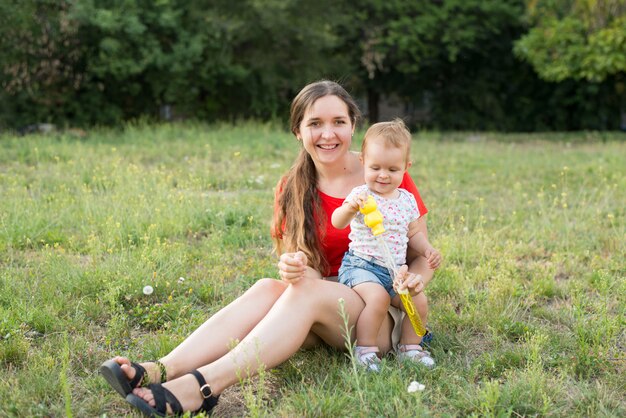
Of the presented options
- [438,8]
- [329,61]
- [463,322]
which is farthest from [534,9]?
[463,322]

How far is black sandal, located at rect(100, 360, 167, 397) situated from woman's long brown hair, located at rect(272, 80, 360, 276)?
980 millimetres

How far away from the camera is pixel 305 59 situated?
15.8m

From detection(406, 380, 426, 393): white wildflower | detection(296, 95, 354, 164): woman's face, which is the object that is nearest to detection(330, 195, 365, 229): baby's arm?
detection(296, 95, 354, 164): woman's face

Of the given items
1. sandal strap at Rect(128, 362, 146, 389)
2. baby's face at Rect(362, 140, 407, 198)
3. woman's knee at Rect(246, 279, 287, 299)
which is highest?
baby's face at Rect(362, 140, 407, 198)

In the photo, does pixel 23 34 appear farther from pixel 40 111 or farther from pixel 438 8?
pixel 438 8

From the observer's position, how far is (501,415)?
2.61m

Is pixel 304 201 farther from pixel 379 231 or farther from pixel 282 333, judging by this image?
pixel 282 333

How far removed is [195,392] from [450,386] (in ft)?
3.32

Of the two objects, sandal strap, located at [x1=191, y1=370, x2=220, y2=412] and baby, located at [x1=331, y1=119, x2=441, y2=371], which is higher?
baby, located at [x1=331, y1=119, x2=441, y2=371]

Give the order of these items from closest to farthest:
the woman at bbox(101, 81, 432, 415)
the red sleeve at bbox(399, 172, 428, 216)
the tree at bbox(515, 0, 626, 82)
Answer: the woman at bbox(101, 81, 432, 415) < the red sleeve at bbox(399, 172, 428, 216) < the tree at bbox(515, 0, 626, 82)

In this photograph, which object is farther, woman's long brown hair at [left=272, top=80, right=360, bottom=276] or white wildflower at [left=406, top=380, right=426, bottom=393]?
woman's long brown hair at [left=272, top=80, right=360, bottom=276]

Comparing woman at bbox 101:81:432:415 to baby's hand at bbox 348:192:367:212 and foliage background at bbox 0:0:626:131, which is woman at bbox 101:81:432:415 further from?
foliage background at bbox 0:0:626:131

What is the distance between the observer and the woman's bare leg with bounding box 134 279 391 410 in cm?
269

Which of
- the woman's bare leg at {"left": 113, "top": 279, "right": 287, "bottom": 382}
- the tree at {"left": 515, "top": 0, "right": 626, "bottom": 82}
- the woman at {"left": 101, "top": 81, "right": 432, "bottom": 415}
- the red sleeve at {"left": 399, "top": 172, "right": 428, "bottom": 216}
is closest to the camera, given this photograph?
the woman at {"left": 101, "top": 81, "right": 432, "bottom": 415}
